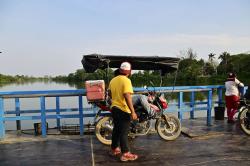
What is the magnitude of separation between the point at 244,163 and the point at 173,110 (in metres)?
2.80

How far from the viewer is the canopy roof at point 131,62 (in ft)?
21.7

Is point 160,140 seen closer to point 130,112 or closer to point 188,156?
point 188,156

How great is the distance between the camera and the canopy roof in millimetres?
6613

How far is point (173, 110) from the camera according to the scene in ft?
24.3

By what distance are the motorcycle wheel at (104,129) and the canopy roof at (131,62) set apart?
124cm

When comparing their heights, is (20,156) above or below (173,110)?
below

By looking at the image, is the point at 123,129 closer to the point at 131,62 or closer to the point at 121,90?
the point at 121,90

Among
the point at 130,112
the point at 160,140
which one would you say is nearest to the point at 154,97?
the point at 160,140

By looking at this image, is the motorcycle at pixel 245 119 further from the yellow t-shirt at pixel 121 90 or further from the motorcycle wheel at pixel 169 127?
the yellow t-shirt at pixel 121 90

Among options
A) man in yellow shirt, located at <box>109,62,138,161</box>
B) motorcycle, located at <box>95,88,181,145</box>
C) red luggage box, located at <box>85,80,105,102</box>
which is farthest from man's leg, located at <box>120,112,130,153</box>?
red luggage box, located at <box>85,80,105,102</box>

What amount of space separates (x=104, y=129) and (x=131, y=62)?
1.70 metres

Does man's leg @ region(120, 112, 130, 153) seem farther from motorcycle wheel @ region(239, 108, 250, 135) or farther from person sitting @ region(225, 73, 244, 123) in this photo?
person sitting @ region(225, 73, 244, 123)

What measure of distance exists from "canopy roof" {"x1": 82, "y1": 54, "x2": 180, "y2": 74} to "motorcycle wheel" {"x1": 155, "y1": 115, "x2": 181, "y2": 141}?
50.6 inches

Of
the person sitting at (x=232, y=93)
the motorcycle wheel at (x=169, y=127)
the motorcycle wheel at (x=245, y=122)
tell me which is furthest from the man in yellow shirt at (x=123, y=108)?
the person sitting at (x=232, y=93)
